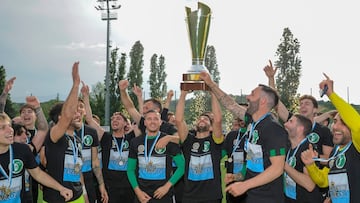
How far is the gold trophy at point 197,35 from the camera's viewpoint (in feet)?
18.6

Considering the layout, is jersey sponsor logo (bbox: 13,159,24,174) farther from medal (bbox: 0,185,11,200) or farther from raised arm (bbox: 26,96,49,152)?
raised arm (bbox: 26,96,49,152)

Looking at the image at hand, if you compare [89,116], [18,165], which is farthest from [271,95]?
[89,116]

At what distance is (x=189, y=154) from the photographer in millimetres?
6547

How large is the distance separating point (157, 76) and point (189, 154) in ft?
173

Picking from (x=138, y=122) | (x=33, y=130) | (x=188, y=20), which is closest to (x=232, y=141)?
(x=138, y=122)

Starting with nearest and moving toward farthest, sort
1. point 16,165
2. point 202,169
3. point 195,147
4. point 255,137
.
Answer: point 255,137 → point 16,165 → point 202,169 → point 195,147

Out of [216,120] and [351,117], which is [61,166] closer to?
[216,120]

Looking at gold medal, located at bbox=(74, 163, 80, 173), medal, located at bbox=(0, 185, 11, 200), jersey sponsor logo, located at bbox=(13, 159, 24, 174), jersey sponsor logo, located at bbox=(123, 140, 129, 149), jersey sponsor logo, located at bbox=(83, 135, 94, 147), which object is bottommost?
medal, located at bbox=(0, 185, 11, 200)

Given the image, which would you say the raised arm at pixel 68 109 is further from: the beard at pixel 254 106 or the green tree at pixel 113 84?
the green tree at pixel 113 84

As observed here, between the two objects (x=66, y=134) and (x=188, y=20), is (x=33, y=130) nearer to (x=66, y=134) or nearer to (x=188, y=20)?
(x=66, y=134)

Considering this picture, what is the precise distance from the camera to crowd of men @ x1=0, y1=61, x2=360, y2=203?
15.0ft

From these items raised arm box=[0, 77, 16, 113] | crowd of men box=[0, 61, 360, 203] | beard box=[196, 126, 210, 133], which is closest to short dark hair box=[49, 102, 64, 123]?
crowd of men box=[0, 61, 360, 203]

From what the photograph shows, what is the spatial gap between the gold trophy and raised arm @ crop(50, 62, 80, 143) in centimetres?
147

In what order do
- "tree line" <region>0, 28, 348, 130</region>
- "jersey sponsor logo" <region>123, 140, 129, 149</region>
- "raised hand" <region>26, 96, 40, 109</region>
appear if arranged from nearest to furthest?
"raised hand" <region>26, 96, 40, 109</region> → "jersey sponsor logo" <region>123, 140, 129, 149</region> → "tree line" <region>0, 28, 348, 130</region>
